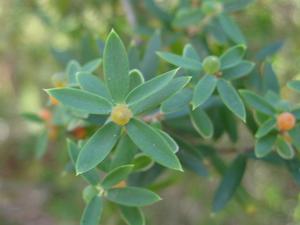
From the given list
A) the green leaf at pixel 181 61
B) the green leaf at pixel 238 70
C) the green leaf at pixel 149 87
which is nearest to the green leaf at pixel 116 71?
the green leaf at pixel 149 87

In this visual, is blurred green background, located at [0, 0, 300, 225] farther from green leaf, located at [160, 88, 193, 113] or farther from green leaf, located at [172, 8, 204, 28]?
green leaf, located at [160, 88, 193, 113]

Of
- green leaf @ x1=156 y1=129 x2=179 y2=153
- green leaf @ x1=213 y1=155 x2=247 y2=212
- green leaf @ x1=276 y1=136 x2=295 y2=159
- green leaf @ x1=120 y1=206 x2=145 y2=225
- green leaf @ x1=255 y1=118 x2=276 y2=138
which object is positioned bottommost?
green leaf @ x1=213 y1=155 x2=247 y2=212

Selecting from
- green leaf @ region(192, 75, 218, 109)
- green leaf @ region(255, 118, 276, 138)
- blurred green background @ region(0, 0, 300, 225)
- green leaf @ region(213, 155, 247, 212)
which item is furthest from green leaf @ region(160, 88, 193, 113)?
blurred green background @ region(0, 0, 300, 225)

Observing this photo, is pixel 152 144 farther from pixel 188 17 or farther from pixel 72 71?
pixel 188 17

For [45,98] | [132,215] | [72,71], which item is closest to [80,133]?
[72,71]

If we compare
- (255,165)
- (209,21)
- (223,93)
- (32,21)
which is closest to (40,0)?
(32,21)

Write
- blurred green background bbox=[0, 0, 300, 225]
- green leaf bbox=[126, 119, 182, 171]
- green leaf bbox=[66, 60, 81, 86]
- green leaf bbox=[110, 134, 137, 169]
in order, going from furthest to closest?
1. blurred green background bbox=[0, 0, 300, 225]
2. green leaf bbox=[66, 60, 81, 86]
3. green leaf bbox=[110, 134, 137, 169]
4. green leaf bbox=[126, 119, 182, 171]
